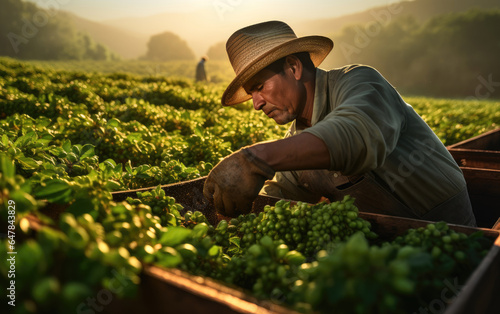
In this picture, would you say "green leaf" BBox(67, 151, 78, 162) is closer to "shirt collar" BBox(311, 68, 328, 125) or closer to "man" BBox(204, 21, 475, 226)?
"man" BBox(204, 21, 475, 226)

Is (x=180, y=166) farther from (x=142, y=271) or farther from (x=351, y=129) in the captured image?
(x=142, y=271)

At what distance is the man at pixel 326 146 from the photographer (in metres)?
1.75

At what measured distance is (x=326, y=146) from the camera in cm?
170

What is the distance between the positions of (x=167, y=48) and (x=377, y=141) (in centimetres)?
11917

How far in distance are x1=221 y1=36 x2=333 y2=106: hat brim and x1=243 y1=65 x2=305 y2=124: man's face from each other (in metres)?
0.09

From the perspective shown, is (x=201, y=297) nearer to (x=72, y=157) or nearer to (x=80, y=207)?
(x=80, y=207)

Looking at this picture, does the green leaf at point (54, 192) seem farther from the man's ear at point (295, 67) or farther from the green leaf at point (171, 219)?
the man's ear at point (295, 67)

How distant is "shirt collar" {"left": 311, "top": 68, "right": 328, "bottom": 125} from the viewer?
270cm

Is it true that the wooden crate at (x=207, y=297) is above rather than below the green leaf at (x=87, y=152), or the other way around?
above

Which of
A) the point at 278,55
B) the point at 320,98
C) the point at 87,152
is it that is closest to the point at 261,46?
the point at 278,55

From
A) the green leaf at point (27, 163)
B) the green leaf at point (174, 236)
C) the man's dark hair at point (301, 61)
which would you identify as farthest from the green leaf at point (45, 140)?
the green leaf at point (174, 236)

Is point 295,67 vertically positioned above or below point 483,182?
above

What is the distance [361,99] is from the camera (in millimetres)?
1962

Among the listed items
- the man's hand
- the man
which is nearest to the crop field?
the man's hand
